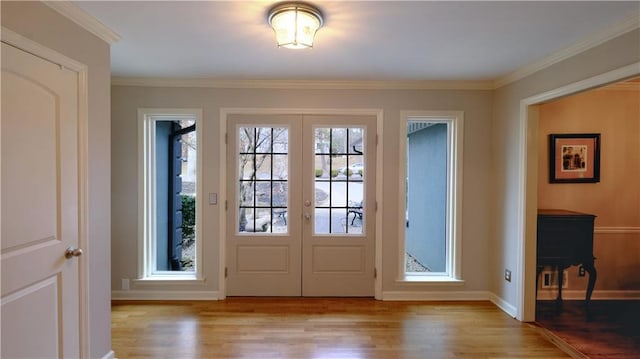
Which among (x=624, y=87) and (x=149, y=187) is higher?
(x=624, y=87)

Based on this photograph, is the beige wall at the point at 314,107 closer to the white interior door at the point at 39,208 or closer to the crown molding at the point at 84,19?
the crown molding at the point at 84,19

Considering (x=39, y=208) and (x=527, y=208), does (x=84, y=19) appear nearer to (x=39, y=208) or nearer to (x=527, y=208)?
(x=39, y=208)

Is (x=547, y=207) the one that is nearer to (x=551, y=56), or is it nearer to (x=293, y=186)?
(x=551, y=56)

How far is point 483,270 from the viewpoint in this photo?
11.4 feet

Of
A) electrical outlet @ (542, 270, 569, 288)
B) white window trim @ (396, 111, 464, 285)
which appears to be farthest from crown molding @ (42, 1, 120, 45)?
electrical outlet @ (542, 270, 569, 288)

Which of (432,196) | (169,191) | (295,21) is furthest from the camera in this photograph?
(432,196)

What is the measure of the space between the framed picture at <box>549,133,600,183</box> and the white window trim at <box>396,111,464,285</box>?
0.94 metres

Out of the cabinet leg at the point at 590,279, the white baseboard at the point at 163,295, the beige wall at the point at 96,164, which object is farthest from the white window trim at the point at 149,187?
the cabinet leg at the point at 590,279

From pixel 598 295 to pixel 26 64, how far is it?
17.2 feet

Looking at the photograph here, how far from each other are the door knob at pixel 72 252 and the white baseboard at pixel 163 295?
5.42 feet

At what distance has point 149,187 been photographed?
338cm

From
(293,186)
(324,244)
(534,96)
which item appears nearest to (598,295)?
(534,96)

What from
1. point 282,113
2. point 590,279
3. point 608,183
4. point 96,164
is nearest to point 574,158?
point 608,183

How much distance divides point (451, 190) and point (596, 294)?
77.4 inches
